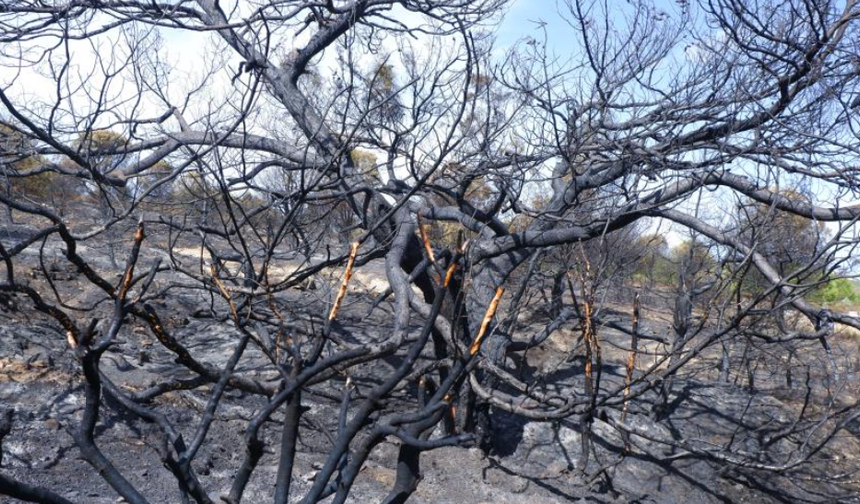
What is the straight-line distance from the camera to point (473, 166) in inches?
271

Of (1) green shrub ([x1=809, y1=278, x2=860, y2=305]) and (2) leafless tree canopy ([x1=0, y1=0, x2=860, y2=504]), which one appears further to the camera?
(1) green shrub ([x1=809, y1=278, x2=860, y2=305])

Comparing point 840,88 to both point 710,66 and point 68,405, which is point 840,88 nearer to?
point 710,66

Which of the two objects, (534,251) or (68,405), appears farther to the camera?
(534,251)

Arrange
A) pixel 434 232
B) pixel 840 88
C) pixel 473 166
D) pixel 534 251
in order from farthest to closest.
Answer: pixel 434 232 < pixel 534 251 < pixel 473 166 < pixel 840 88

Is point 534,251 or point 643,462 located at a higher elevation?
point 534,251

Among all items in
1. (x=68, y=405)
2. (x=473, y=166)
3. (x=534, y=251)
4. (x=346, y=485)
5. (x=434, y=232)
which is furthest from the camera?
(x=434, y=232)

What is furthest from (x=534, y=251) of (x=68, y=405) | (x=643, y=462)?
(x=68, y=405)

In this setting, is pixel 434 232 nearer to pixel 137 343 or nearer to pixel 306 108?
pixel 306 108

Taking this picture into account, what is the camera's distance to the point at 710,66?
6293 mm

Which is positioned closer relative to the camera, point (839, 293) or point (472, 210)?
point (472, 210)

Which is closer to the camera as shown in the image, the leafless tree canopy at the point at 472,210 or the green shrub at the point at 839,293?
the leafless tree canopy at the point at 472,210

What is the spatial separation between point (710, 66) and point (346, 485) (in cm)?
529

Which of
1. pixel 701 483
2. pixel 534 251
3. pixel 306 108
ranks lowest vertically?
pixel 701 483

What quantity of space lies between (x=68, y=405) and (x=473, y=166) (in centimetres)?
417
